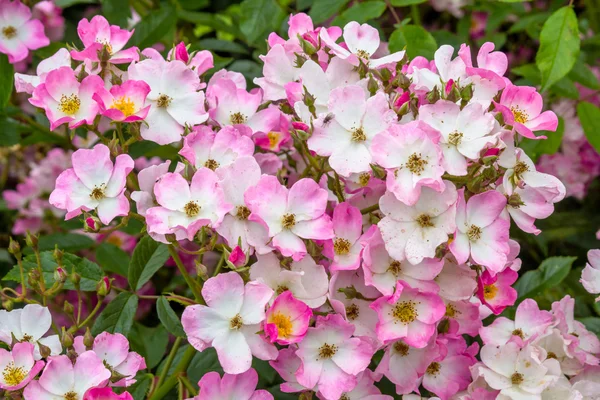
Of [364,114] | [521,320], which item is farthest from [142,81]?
[521,320]

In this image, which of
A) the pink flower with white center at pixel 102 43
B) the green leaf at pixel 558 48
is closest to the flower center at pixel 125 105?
the pink flower with white center at pixel 102 43

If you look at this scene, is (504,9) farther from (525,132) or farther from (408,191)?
(408,191)

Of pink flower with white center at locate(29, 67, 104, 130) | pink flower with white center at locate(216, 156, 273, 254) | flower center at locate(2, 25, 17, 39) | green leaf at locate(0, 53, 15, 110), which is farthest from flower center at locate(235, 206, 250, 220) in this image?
flower center at locate(2, 25, 17, 39)

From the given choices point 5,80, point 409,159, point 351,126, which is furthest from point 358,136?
point 5,80

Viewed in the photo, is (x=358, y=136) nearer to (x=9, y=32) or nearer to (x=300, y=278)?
(x=300, y=278)

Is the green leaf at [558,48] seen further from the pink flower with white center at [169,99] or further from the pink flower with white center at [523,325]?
the pink flower with white center at [169,99]
